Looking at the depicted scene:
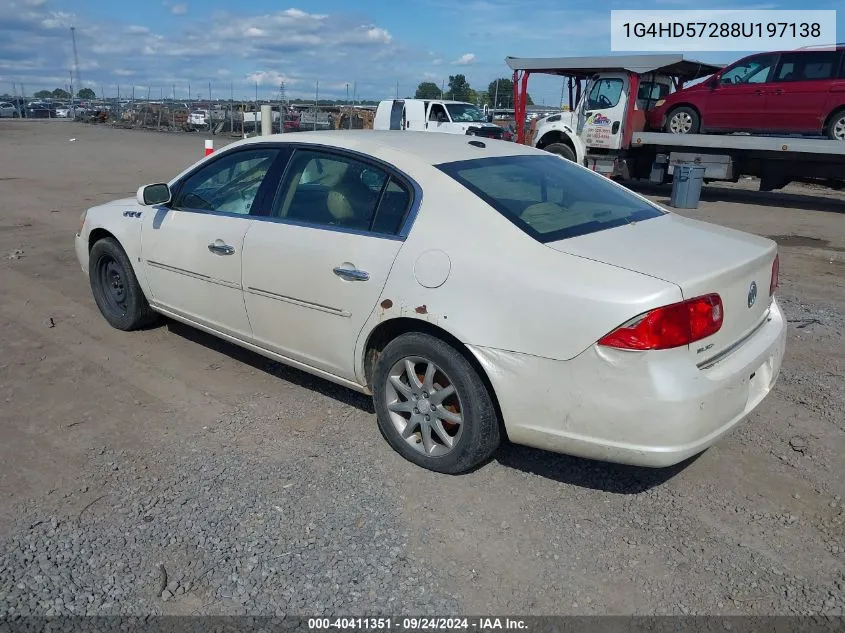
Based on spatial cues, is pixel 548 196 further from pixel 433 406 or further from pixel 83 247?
pixel 83 247

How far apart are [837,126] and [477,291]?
13147mm

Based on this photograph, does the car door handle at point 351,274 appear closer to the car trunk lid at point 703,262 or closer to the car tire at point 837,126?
the car trunk lid at point 703,262

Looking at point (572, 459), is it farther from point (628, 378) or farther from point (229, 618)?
point (229, 618)

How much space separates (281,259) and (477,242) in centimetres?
124

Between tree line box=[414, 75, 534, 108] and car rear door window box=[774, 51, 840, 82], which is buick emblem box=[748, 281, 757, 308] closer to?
car rear door window box=[774, 51, 840, 82]

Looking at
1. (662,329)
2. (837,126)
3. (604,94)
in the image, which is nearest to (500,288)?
(662,329)

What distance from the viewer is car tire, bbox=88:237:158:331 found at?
17.2 feet

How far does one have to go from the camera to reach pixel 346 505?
3.23m

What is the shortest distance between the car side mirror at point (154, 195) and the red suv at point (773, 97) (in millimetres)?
12934

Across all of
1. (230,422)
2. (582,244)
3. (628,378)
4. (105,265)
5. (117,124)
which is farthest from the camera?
(117,124)

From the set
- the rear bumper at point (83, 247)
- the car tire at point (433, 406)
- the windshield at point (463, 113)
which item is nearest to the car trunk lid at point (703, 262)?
the car tire at point (433, 406)

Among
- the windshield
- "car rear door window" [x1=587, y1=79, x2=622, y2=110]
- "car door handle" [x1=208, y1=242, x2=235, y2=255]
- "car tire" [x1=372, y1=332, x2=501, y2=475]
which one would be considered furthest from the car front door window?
the windshield

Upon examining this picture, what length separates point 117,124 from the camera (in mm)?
45531

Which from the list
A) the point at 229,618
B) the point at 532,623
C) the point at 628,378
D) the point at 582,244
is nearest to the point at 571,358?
the point at 628,378
